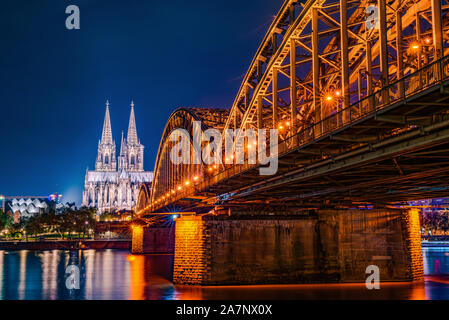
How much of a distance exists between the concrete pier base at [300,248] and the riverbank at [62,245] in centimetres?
8453

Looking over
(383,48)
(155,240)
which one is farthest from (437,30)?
(155,240)

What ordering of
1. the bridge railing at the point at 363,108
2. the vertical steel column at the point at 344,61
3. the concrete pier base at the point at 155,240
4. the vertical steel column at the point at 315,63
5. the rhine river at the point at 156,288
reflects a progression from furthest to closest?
the concrete pier base at the point at 155,240 → the rhine river at the point at 156,288 → the vertical steel column at the point at 315,63 → the vertical steel column at the point at 344,61 → the bridge railing at the point at 363,108

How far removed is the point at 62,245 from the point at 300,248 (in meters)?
92.3

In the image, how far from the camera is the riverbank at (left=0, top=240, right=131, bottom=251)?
387ft

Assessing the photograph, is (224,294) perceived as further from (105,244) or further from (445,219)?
(445,219)

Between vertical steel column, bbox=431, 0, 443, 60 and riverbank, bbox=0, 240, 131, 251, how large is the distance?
113921mm

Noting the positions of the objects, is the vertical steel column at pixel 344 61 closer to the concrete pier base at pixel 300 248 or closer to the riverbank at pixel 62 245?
the concrete pier base at pixel 300 248

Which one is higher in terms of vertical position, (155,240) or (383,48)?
(383,48)

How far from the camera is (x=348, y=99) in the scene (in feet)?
78.9

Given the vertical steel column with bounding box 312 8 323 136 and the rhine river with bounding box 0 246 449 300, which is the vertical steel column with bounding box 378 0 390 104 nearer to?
the vertical steel column with bounding box 312 8 323 136

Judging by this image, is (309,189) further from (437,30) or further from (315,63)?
(437,30)

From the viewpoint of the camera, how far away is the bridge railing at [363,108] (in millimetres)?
15734

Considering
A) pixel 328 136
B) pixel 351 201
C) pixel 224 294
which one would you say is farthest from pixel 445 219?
pixel 328 136

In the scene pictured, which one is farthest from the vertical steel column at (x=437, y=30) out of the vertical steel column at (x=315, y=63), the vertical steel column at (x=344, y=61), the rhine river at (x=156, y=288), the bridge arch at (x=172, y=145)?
the bridge arch at (x=172, y=145)
